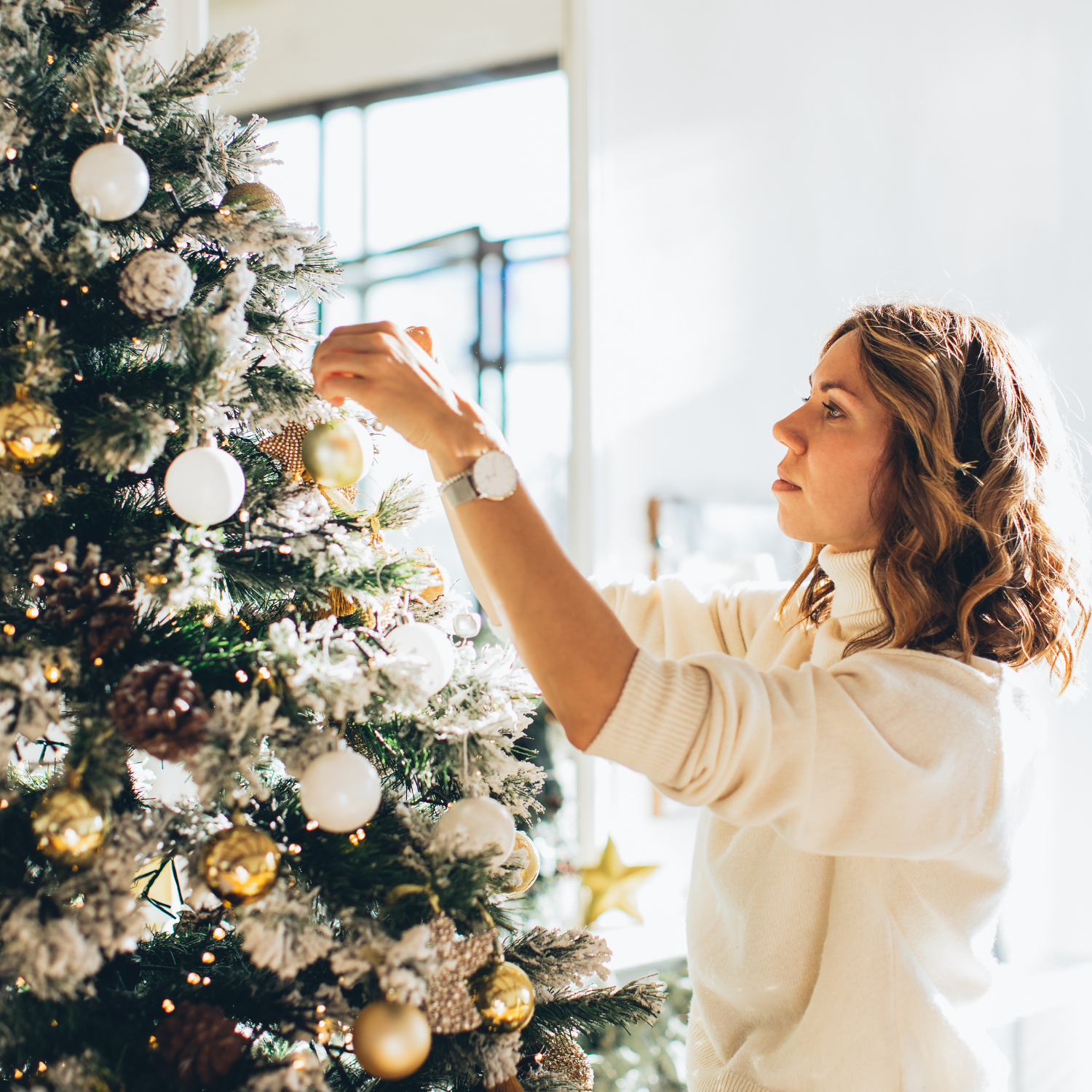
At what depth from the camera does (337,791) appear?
545mm

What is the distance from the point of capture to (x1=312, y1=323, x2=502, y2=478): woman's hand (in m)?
0.66

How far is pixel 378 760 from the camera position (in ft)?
2.29

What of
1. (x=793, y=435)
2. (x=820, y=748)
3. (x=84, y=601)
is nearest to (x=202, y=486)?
(x=84, y=601)

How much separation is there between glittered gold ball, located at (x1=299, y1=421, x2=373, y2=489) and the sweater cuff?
258mm

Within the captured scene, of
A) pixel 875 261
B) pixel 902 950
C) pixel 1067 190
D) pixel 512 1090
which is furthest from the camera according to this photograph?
pixel 1067 190

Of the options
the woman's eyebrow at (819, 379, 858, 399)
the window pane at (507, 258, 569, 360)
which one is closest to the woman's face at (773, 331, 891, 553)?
the woman's eyebrow at (819, 379, 858, 399)

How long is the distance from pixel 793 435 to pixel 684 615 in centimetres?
31

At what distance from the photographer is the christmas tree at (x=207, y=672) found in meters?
0.52

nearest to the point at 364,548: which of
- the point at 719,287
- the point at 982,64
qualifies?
the point at 719,287

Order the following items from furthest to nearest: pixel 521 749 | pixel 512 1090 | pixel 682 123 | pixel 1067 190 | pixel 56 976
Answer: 1. pixel 1067 190
2. pixel 682 123
3. pixel 521 749
4. pixel 512 1090
5. pixel 56 976

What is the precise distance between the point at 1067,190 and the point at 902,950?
2.54m

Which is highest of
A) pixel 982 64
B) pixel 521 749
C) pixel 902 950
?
pixel 982 64

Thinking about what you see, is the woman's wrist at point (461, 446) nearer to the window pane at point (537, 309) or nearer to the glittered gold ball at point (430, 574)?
the glittered gold ball at point (430, 574)

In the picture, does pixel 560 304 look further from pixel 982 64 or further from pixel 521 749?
pixel 521 749
